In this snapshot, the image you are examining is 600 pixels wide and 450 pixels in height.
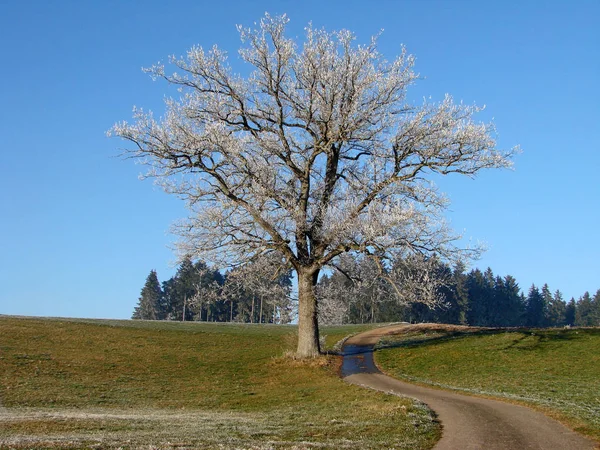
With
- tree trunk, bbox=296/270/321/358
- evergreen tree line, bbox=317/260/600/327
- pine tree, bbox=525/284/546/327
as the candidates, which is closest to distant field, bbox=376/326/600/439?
tree trunk, bbox=296/270/321/358

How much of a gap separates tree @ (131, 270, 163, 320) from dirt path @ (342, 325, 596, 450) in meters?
96.7

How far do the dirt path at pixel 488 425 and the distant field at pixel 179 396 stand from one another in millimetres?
642

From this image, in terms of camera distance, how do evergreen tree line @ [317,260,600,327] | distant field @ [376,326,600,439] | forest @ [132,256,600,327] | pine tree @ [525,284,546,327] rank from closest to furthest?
1. distant field @ [376,326,600,439]
2. forest @ [132,256,600,327]
3. evergreen tree line @ [317,260,600,327]
4. pine tree @ [525,284,546,327]

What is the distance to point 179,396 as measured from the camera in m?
23.0

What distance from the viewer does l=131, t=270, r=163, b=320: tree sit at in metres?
114

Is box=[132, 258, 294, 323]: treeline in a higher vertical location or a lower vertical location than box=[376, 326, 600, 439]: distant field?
higher

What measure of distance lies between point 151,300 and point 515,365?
9736 cm

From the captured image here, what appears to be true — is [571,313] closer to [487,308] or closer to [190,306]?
[487,308]

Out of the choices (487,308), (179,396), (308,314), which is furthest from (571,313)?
(179,396)

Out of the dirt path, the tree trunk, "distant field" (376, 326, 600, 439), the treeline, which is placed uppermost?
the treeline

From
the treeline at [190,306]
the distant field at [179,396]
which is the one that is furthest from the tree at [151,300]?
the distant field at [179,396]

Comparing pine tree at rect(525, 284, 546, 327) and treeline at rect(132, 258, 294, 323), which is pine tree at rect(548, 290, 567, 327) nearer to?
pine tree at rect(525, 284, 546, 327)

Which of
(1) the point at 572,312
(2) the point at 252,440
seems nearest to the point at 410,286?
(2) the point at 252,440

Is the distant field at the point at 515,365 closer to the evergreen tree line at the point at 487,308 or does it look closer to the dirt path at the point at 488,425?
the dirt path at the point at 488,425
